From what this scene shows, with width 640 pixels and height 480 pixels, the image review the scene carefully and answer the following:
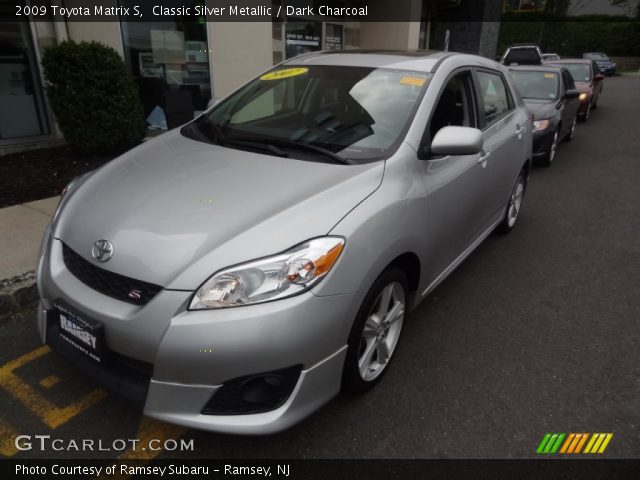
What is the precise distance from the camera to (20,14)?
612cm

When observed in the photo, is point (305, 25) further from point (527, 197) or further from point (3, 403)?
point (3, 403)

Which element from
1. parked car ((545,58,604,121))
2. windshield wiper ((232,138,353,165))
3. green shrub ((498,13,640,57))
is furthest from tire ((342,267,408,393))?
green shrub ((498,13,640,57))

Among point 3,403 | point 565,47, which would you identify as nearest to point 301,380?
point 3,403

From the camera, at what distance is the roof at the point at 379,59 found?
3107 mm

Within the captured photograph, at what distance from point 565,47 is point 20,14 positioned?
4550 centimetres

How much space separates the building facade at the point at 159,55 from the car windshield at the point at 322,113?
2616mm

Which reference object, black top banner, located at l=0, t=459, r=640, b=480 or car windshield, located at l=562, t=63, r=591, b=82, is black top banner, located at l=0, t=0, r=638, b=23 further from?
black top banner, located at l=0, t=459, r=640, b=480

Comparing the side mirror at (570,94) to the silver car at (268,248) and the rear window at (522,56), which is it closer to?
the silver car at (268,248)

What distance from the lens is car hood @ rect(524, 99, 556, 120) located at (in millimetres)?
7328

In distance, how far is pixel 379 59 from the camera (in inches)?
128

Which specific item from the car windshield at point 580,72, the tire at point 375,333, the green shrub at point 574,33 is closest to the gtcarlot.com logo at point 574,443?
the tire at point 375,333

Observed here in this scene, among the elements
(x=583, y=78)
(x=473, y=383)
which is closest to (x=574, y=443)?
(x=473, y=383)

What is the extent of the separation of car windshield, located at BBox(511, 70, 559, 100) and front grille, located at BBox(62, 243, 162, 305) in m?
7.87

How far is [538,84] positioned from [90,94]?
7194 millimetres
